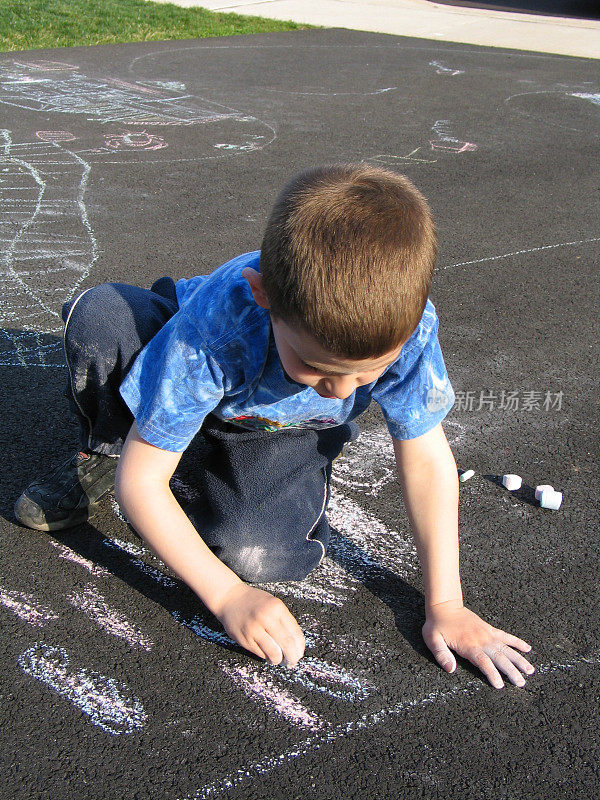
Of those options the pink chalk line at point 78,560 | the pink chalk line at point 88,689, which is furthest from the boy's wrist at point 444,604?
the pink chalk line at point 78,560

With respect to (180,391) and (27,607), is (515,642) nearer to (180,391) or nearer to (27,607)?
(180,391)

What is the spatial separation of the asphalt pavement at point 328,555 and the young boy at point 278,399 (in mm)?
103

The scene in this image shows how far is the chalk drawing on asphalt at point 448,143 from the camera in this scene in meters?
5.61

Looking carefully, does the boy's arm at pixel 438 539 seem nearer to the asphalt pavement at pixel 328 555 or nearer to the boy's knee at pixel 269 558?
the asphalt pavement at pixel 328 555

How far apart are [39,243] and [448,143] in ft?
10.7

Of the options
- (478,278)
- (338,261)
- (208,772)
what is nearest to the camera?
(338,261)

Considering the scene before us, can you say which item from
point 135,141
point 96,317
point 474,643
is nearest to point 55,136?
point 135,141

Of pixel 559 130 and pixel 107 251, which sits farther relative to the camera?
pixel 559 130

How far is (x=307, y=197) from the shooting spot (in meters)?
1.40

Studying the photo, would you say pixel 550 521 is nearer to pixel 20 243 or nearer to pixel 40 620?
pixel 40 620

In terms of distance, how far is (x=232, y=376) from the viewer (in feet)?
5.62

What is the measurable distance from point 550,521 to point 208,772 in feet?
3.91

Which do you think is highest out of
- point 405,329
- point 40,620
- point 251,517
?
point 405,329

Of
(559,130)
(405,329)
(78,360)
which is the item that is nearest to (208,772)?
(405,329)
